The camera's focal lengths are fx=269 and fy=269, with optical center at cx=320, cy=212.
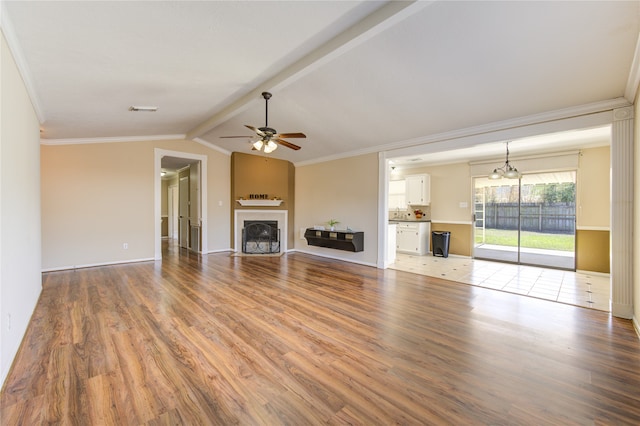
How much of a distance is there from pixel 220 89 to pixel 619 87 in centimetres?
463

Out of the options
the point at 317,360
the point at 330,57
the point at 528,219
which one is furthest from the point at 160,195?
the point at 528,219

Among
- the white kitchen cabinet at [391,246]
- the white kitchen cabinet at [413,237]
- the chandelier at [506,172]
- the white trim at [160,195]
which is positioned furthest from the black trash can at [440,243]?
the white trim at [160,195]

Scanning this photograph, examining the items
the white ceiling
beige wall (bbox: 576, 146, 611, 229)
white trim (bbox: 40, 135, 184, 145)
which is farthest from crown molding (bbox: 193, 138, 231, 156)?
beige wall (bbox: 576, 146, 611, 229)

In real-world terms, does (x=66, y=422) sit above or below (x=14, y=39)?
below

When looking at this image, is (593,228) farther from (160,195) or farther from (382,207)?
(160,195)

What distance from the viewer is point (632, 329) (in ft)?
9.07

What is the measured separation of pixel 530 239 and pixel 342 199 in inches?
169

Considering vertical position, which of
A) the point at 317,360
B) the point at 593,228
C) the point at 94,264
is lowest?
the point at 317,360

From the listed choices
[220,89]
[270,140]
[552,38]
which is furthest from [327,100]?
[552,38]

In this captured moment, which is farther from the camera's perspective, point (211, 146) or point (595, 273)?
point (211, 146)

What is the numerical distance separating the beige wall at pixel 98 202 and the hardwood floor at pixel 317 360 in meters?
1.58

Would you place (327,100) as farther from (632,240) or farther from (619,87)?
(632,240)

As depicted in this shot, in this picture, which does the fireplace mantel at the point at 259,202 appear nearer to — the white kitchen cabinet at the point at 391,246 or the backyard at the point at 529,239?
the white kitchen cabinet at the point at 391,246

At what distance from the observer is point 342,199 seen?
20.8ft
